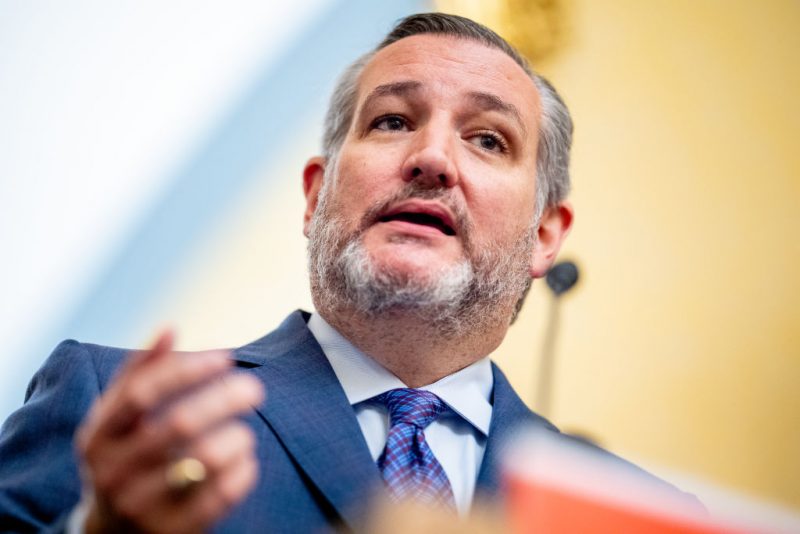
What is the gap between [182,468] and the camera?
48 cm

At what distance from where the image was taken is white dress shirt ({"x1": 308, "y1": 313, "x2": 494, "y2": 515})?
914 millimetres

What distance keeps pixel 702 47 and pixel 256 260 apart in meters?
1.02

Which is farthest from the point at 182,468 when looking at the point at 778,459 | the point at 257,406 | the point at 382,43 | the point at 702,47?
the point at 702,47

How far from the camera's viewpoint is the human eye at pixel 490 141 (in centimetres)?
111

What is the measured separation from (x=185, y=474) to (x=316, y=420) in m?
0.38

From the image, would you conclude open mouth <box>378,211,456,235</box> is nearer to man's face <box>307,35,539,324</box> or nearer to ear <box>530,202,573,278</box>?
man's face <box>307,35,539,324</box>

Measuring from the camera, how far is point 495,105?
1.12 meters

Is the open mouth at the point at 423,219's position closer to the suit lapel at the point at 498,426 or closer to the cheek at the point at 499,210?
the cheek at the point at 499,210

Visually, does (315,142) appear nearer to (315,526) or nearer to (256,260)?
(256,260)

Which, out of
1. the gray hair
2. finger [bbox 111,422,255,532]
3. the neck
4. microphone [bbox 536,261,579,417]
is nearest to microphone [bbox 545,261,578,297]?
microphone [bbox 536,261,579,417]

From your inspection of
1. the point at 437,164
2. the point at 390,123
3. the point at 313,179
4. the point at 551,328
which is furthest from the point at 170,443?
the point at 551,328

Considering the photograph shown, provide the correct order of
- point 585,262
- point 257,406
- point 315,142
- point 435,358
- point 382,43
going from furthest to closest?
1. point 315,142
2. point 585,262
3. point 382,43
4. point 435,358
5. point 257,406

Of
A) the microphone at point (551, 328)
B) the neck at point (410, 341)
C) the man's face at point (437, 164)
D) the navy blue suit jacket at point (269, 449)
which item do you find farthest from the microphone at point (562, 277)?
the navy blue suit jacket at point (269, 449)

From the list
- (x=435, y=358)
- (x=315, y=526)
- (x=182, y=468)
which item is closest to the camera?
(x=182, y=468)
